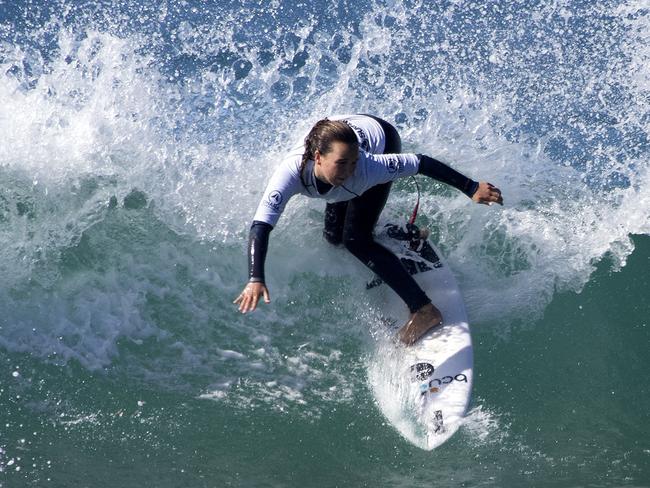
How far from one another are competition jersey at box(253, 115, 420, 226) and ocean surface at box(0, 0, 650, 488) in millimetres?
1086

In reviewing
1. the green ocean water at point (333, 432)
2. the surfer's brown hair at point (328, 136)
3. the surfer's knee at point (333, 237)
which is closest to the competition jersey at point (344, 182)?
the surfer's brown hair at point (328, 136)

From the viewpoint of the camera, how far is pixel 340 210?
5.70 meters

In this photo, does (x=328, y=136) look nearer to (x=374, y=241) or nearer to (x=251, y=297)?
(x=251, y=297)

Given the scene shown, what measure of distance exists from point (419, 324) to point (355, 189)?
1.15 meters

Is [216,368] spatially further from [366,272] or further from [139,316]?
[366,272]

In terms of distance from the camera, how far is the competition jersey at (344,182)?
4.80 metres

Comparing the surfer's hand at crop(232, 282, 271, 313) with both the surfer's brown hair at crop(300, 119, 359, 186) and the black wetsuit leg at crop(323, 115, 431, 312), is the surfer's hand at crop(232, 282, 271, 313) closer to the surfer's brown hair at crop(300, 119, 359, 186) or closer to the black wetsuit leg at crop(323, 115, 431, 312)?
the surfer's brown hair at crop(300, 119, 359, 186)

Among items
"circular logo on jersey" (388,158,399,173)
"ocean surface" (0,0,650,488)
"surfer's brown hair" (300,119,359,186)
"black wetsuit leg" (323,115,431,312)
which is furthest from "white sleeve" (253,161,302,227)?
"ocean surface" (0,0,650,488)

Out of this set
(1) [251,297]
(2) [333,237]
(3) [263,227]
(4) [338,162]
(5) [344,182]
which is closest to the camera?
(1) [251,297]

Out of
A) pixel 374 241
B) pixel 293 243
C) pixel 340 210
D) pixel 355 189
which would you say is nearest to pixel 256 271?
pixel 355 189

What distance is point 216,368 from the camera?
5703 millimetres

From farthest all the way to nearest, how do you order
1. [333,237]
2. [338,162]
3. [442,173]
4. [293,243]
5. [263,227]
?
[293,243] → [333,237] → [442,173] → [263,227] → [338,162]

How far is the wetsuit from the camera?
189 inches

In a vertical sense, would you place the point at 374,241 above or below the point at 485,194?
below
